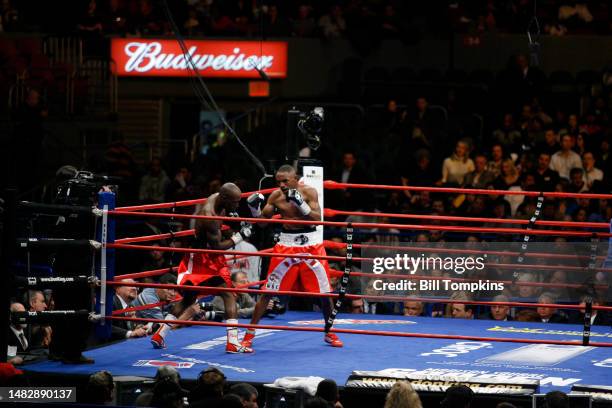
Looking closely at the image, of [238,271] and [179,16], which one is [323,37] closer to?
[179,16]

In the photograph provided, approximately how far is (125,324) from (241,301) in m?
1.49

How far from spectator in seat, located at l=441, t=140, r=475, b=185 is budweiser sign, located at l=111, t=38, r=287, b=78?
4.85 m

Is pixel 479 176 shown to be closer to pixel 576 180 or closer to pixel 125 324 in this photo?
pixel 576 180

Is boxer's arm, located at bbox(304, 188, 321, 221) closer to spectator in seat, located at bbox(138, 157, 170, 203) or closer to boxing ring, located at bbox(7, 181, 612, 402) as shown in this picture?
boxing ring, located at bbox(7, 181, 612, 402)

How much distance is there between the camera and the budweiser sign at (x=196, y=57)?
17.4 m

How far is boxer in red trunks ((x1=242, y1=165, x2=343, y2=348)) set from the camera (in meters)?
8.92

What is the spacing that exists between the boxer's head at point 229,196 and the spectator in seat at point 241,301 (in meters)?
1.47

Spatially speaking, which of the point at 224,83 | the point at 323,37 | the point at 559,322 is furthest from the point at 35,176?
the point at 559,322

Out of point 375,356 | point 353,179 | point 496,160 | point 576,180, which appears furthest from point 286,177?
point 496,160

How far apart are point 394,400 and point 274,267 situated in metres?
3.41

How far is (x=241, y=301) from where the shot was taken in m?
10.7

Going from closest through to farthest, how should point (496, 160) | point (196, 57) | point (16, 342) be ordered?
point (16, 342)
point (496, 160)
point (196, 57)

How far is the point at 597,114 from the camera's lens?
49.0 feet

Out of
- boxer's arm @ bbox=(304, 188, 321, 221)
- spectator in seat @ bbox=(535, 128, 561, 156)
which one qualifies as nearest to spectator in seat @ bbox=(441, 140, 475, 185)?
spectator in seat @ bbox=(535, 128, 561, 156)
